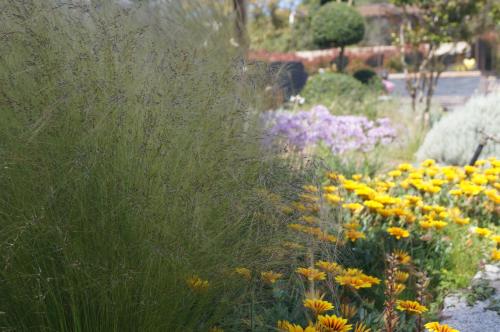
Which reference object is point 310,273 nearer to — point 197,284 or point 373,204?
point 197,284

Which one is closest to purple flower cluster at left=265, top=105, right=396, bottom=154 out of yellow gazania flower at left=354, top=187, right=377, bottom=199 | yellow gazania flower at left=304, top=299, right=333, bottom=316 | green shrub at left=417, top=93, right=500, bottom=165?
green shrub at left=417, top=93, right=500, bottom=165

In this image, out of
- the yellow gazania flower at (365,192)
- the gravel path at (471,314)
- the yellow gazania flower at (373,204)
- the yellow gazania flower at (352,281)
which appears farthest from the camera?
the yellow gazania flower at (365,192)

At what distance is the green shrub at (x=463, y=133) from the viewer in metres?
5.78

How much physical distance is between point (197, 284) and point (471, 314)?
1.33 m

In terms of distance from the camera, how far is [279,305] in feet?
6.47

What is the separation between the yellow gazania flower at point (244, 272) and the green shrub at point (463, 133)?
4359 millimetres

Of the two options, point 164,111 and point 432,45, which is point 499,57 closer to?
point 432,45

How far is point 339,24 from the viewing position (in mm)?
17375

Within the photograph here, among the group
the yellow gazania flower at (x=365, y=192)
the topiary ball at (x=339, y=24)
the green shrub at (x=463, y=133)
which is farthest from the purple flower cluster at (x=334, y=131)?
the topiary ball at (x=339, y=24)

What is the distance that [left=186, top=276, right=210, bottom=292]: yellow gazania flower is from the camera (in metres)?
1.62

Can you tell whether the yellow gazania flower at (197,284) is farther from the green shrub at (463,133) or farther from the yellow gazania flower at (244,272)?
the green shrub at (463,133)

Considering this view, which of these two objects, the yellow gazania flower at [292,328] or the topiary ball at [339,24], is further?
the topiary ball at [339,24]

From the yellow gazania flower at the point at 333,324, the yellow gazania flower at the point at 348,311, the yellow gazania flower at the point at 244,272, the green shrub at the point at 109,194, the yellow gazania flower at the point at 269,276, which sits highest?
the green shrub at the point at 109,194

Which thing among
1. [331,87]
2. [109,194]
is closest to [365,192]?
[109,194]
